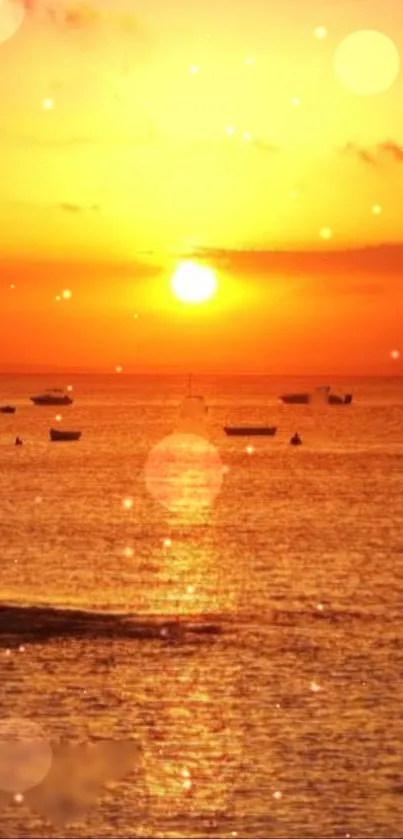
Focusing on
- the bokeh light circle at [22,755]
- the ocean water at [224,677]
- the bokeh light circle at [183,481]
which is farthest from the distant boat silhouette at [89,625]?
the bokeh light circle at [183,481]

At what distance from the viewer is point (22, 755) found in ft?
122

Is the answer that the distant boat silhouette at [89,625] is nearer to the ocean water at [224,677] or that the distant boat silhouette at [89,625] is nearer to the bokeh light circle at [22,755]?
the ocean water at [224,677]

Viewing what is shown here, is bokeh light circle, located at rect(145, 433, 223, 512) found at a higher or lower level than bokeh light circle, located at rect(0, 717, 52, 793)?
higher

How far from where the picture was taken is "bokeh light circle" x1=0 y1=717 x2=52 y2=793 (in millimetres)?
35219

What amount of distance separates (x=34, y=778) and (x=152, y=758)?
3.77 meters

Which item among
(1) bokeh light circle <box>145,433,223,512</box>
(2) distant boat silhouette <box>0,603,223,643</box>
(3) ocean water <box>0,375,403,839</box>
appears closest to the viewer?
(3) ocean water <box>0,375,403,839</box>

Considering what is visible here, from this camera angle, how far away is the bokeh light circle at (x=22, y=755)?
35219mm

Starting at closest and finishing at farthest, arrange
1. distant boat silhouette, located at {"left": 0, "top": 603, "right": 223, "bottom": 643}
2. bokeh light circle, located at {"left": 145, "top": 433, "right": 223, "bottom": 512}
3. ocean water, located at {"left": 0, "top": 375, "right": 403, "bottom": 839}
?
1. ocean water, located at {"left": 0, "top": 375, "right": 403, "bottom": 839}
2. distant boat silhouette, located at {"left": 0, "top": 603, "right": 223, "bottom": 643}
3. bokeh light circle, located at {"left": 145, "top": 433, "right": 223, "bottom": 512}

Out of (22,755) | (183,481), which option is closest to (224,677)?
(22,755)

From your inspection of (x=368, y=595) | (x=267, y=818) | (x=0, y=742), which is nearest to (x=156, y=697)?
(x=0, y=742)

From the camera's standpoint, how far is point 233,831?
1286 inches

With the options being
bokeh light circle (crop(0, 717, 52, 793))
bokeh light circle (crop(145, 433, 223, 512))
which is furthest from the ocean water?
bokeh light circle (crop(145, 433, 223, 512))

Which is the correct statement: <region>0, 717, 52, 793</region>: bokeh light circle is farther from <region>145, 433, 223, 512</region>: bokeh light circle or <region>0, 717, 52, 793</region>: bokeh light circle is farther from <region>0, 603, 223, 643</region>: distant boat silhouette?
<region>145, 433, 223, 512</region>: bokeh light circle

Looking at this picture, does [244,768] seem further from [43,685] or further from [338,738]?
[43,685]
